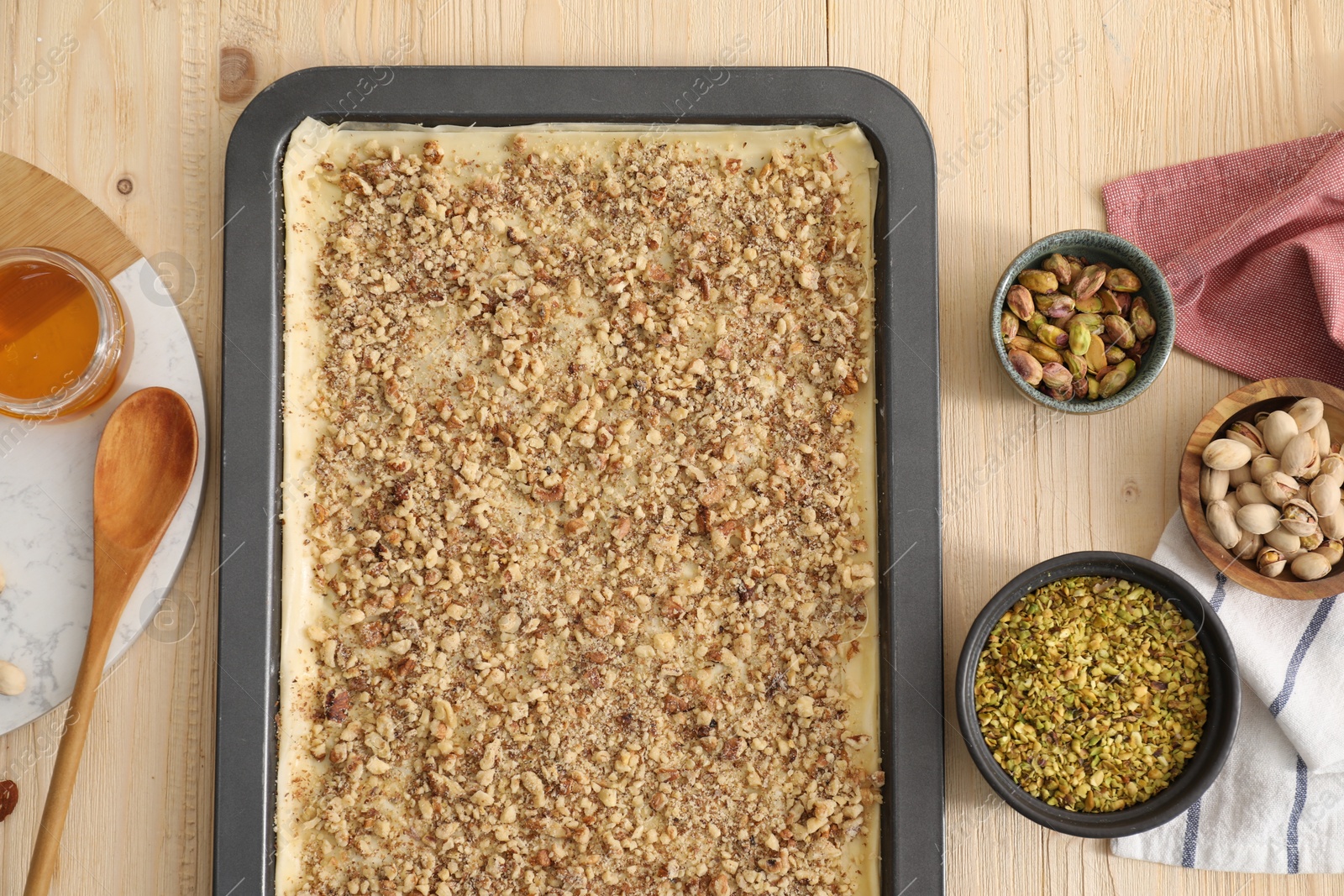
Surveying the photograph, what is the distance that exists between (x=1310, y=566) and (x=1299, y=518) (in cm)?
7

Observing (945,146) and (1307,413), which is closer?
(1307,413)

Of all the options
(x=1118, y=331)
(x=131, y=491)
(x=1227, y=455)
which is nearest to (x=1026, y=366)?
(x=1118, y=331)

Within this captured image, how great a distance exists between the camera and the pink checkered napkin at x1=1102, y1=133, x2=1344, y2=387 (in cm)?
124

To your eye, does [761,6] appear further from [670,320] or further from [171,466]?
[171,466]

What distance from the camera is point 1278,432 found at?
1172 mm

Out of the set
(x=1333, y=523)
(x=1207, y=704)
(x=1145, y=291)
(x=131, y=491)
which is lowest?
(x=1207, y=704)

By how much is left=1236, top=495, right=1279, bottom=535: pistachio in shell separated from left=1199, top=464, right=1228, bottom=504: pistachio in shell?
3cm

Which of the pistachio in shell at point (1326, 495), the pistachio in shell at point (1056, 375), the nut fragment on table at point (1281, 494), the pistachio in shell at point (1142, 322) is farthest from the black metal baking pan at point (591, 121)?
the pistachio in shell at point (1326, 495)

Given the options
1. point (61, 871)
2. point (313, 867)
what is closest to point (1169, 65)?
point (313, 867)

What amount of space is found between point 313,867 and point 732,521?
73 cm

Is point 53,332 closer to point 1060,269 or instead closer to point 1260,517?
point 1060,269

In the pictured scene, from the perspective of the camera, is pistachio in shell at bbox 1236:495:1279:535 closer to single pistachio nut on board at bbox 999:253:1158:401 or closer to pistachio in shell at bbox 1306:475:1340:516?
pistachio in shell at bbox 1306:475:1340:516

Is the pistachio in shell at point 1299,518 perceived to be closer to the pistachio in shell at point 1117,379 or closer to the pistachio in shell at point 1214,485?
the pistachio in shell at point 1214,485

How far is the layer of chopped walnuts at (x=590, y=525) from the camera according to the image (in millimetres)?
1179
